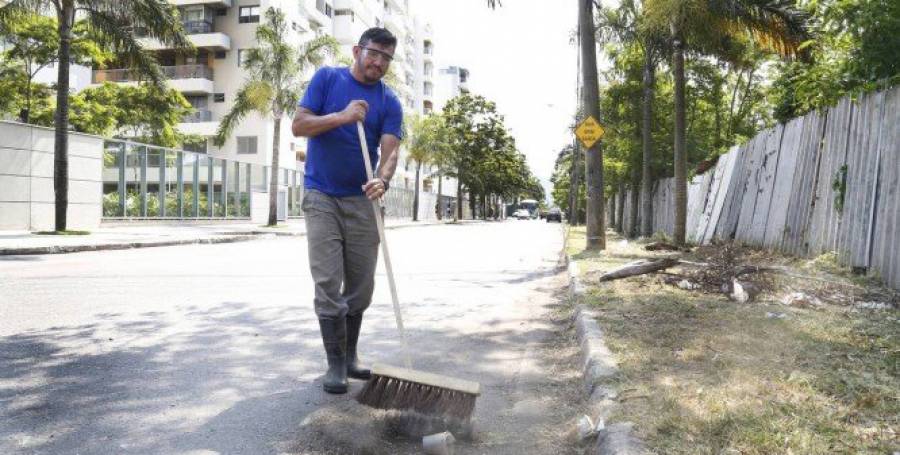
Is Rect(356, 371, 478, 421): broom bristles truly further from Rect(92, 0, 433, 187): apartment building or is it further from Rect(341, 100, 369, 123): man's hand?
Rect(92, 0, 433, 187): apartment building

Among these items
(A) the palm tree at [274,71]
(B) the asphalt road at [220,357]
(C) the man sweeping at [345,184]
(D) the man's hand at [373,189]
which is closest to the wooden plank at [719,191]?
(B) the asphalt road at [220,357]

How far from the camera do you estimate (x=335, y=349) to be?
12.8 feet

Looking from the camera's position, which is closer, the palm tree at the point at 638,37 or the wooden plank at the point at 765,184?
the wooden plank at the point at 765,184

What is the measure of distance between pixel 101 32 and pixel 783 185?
15909mm

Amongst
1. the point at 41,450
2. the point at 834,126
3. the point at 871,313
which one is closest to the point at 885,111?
the point at 834,126

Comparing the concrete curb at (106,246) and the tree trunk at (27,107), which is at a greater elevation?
the tree trunk at (27,107)

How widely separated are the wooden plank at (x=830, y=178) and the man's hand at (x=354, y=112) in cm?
681

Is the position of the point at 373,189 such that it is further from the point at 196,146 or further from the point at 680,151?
the point at 196,146

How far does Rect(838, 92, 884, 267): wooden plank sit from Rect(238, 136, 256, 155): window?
41180mm

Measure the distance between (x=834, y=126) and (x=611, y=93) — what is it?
48.8 ft

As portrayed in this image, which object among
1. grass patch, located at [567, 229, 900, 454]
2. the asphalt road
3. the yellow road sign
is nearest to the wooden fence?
grass patch, located at [567, 229, 900, 454]

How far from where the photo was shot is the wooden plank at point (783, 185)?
1061 centimetres

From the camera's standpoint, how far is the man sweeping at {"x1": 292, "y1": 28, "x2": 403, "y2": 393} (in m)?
3.90

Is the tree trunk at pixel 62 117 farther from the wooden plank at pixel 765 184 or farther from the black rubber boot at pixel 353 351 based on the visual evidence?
the black rubber boot at pixel 353 351
